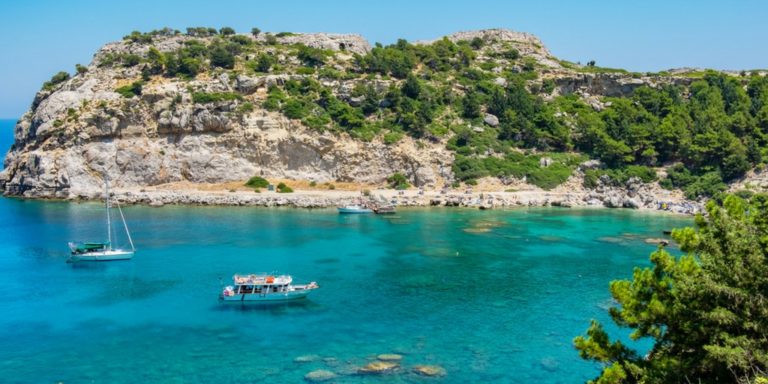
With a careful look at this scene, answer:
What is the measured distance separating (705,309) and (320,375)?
1319cm

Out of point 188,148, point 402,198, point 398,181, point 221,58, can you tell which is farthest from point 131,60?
point 402,198

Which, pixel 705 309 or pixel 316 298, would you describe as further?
pixel 316 298

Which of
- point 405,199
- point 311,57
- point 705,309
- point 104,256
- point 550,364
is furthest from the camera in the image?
point 311,57

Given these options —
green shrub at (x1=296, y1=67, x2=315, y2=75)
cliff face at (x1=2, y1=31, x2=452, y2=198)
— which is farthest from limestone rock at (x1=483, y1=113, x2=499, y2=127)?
green shrub at (x1=296, y1=67, x2=315, y2=75)

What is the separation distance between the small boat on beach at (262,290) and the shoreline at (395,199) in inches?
1094

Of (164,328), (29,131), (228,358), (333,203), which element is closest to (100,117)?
(29,131)

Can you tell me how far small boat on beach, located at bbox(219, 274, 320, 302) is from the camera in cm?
3064

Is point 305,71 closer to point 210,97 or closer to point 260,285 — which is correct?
point 210,97

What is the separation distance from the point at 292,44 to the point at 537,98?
111 ft

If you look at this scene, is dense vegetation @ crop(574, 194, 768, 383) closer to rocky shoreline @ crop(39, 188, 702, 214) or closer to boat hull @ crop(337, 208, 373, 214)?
boat hull @ crop(337, 208, 373, 214)

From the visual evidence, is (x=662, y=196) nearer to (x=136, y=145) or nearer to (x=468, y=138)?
(x=468, y=138)

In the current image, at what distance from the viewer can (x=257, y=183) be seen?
64188 millimetres

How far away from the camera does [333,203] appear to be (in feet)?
196

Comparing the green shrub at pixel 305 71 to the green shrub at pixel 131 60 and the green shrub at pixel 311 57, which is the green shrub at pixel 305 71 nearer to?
the green shrub at pixel 311 57
